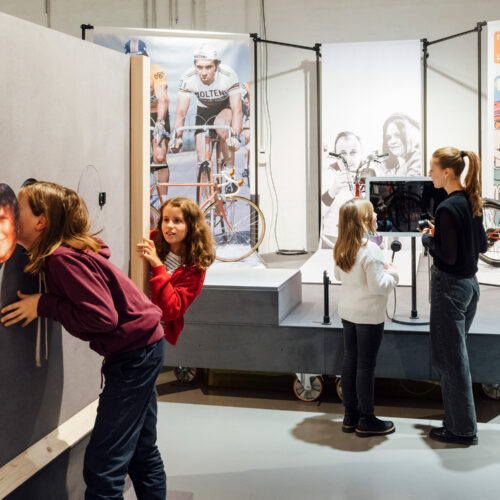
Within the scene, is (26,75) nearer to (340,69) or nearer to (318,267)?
(318,267)

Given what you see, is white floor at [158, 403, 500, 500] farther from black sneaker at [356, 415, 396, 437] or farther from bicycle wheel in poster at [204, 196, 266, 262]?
bicycle wheel in poster at [204, 196, 266, 262]

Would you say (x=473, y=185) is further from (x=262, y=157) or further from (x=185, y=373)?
(x=262, y=157)

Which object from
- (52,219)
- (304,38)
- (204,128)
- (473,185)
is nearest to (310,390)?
(473,185)

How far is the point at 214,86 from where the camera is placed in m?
7.36

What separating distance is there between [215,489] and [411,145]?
5599mm

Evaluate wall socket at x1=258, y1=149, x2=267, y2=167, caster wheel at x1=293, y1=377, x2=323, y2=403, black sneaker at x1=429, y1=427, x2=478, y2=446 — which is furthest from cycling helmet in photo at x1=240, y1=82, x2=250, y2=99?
black sneaker at x1=429, y1=427, x2=478, y2=446

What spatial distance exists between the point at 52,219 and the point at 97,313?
302mm

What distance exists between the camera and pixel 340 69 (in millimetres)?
7809

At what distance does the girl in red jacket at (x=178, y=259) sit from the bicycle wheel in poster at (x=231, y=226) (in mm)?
4736

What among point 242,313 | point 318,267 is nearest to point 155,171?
point 318,267

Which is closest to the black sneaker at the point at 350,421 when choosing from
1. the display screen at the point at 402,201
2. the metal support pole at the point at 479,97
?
the display screen at the point at 402,201

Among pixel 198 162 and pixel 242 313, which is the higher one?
pixel 198 162

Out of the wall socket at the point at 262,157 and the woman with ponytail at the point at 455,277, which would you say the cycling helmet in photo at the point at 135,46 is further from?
the woman with ponytail at the point at 455,277

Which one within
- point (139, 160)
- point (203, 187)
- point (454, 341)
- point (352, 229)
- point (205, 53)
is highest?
point (205, 53)
